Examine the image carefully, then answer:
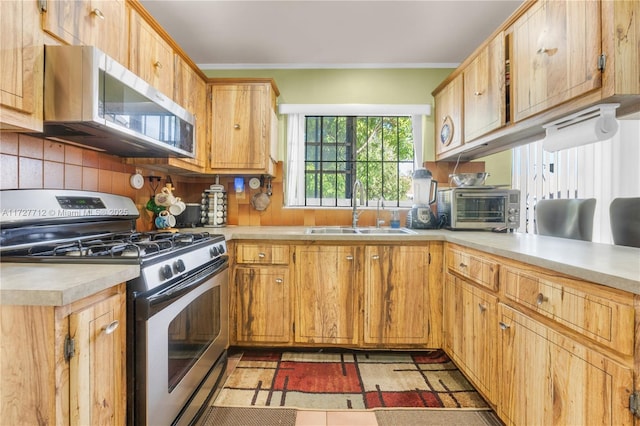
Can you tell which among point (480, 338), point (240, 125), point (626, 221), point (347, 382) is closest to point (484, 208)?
point (626, 221)

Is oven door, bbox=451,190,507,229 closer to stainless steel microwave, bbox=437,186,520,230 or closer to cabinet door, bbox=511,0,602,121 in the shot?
stainless steel microwave, bbox=437,186,520,230

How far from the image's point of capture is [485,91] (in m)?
1.93

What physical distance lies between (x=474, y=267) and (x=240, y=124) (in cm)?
193

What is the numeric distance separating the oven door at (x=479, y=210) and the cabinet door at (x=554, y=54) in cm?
71

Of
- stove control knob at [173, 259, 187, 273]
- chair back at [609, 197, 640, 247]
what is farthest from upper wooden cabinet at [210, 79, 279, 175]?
chair back at [609, 197, 640, 247]

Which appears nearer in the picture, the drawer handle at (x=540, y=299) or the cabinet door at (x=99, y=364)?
the cabinet door at (x=99, y=364)

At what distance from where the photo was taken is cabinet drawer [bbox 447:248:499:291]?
148cm

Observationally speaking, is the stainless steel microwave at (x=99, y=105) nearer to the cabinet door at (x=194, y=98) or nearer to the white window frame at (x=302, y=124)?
the cabinet door at (x=194, y=98)

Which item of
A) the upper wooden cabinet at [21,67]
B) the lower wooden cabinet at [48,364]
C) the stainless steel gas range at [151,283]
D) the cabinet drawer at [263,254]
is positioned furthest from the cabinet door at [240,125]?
the lower wooden cabinet at [48,364]

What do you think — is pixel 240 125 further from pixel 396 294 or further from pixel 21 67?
pixel 396 294

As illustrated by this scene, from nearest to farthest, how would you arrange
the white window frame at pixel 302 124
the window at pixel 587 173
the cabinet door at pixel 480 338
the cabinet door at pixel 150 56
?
the cabinet door at pixel 480 338, the cabinet door at pixel 150 56, the window at pixel 587 173, the white window frame at pixel 302 124

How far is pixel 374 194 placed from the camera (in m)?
2.95

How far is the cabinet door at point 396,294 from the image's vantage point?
2094mm

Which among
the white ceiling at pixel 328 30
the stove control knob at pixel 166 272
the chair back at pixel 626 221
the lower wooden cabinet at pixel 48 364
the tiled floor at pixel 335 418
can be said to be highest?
the white ceiling at pixel 328 30
